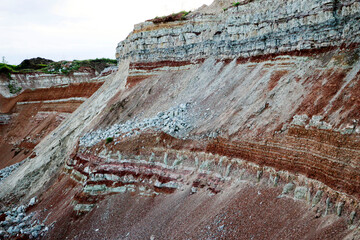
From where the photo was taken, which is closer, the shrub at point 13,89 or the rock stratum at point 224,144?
the rock stratum at point 224,144

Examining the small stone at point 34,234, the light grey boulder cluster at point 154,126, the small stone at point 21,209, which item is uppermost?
the light grey boulder cluster at point 154,126

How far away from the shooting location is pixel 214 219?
619 inches

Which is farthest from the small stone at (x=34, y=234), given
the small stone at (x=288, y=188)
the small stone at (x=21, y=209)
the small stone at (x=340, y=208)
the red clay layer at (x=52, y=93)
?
the red clay layer at (x=52, y=93)

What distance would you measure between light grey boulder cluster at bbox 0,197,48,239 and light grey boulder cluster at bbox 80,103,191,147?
6.69m

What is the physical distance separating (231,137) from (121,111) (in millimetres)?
13797

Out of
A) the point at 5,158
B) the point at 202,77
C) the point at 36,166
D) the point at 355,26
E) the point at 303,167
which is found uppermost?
the point at 355,26

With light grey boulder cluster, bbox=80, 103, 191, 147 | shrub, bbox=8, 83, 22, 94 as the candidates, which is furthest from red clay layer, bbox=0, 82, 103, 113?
light grey boulder cluster, bbox=80, 103, 191, 147

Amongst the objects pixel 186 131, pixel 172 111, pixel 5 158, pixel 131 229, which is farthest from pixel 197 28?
pixel 5 158

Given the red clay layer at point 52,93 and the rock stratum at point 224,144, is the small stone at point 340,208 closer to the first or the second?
the rock stratum at point 224,144

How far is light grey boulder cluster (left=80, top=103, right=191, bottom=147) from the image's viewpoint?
2210 cm

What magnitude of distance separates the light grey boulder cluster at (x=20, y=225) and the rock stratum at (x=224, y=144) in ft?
0.49

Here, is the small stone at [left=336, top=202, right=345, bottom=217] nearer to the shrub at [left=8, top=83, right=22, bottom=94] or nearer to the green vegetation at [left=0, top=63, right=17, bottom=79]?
the shrub at [left=8, top=83, right=22, bottom=94]

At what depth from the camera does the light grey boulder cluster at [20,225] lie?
22.3 m

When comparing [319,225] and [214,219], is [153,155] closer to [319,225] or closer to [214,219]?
[214,219]
